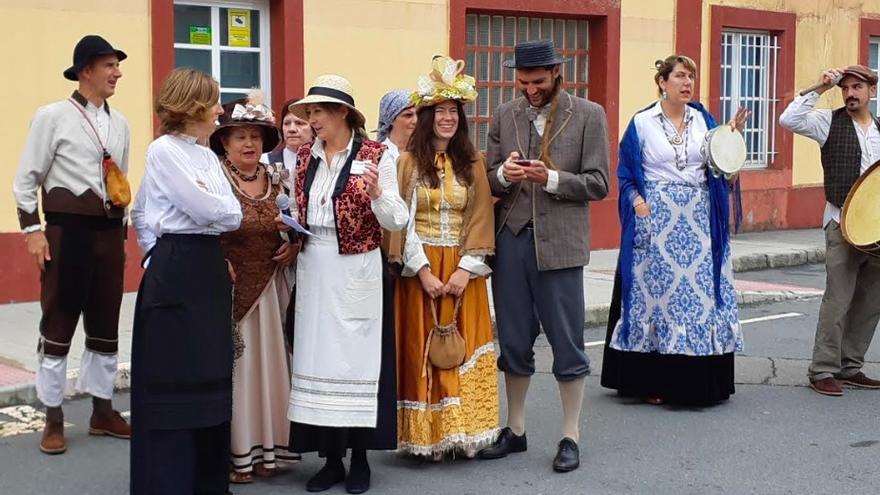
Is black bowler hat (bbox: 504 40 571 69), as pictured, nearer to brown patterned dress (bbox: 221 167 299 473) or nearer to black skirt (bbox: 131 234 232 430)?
brown patterned dress (bbox: 221 167 299 473)

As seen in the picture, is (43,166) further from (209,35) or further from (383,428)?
(209,35)

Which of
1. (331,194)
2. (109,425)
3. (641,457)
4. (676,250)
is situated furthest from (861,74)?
(109,425)

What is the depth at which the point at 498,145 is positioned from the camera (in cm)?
569

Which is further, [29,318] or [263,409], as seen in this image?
[29,318]

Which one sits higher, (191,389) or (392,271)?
(392,271)

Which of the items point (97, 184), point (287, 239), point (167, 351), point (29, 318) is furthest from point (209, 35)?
point (167, 351)

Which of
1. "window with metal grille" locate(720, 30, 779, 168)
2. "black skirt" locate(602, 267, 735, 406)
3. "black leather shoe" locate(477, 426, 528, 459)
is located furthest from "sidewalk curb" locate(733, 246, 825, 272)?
"black leather shoe" locate(477, 426, 528, 459)

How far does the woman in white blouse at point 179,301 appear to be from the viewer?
4.56 meters

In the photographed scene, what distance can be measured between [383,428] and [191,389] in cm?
95

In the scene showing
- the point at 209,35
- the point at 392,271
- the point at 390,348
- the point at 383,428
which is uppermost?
the point at 209,35

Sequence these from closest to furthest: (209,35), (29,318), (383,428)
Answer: (383,428) < (29,318) < (209,35)

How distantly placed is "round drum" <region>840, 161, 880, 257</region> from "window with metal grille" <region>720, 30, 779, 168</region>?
8734 mm

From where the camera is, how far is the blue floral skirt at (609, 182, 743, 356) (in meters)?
6.56

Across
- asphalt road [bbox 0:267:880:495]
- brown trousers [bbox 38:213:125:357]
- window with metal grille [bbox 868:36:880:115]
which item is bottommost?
asphalt road [bbox 0:267:880:495]
